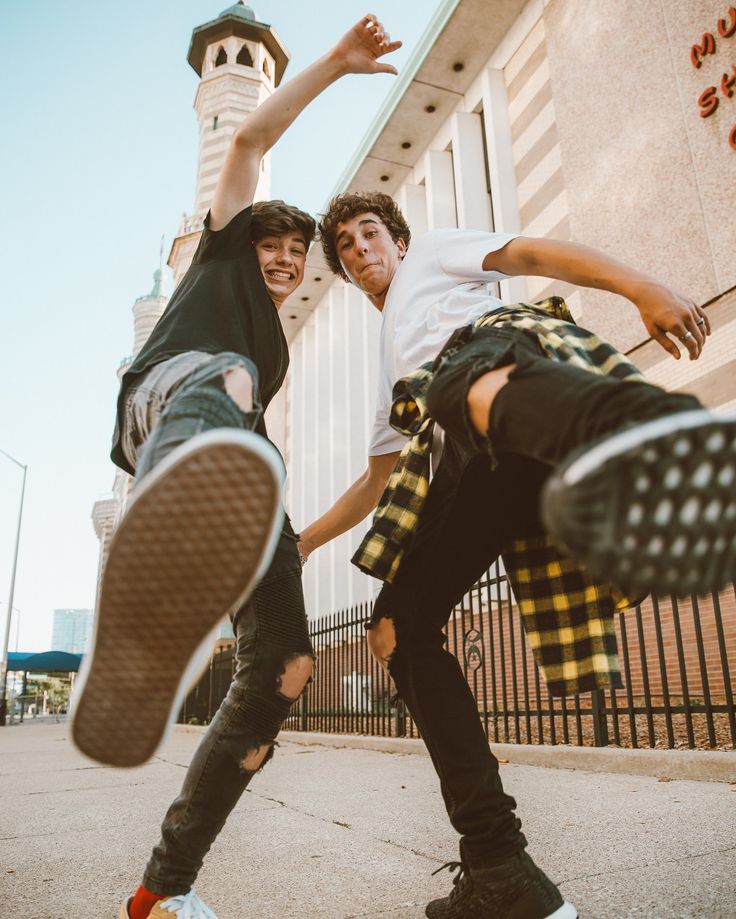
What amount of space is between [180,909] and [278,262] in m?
1.68

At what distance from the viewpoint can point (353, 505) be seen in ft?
7.68

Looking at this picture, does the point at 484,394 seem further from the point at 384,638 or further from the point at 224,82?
the point at 224,82

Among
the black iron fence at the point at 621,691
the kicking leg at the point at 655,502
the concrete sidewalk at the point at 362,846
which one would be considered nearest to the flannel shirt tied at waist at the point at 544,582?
the concrete sidewalk at the point at 362,846

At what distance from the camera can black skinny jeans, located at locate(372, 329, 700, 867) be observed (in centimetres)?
131

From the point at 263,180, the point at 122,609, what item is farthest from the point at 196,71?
the point at 122,609

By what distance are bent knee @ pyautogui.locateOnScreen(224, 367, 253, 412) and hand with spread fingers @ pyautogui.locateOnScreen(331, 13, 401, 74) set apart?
3.23 feet

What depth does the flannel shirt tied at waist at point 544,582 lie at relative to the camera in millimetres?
1722

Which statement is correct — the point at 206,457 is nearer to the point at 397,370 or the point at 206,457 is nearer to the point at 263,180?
the point at 397,370

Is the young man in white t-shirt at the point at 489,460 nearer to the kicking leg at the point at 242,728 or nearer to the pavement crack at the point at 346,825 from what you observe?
the kicking leg at the point at 242,728

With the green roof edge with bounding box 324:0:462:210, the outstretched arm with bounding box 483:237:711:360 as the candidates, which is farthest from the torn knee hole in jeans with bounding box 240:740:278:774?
the green roof edge with bounding box 324:0:462:210

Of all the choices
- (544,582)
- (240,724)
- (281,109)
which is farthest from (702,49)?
(240,724)

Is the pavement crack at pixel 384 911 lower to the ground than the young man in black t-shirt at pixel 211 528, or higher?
lower

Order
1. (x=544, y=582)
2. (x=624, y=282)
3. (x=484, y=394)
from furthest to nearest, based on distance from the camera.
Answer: (x=544, y=582) → (x=624, y=282) → (x=484, y=394)

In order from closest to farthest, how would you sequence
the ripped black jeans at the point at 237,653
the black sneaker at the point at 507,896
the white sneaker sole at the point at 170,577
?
the white sneaker sole at the point at 170,577 < the ripped black jeans at the point at 237,653 < the black sneaker at the point at 507,896
